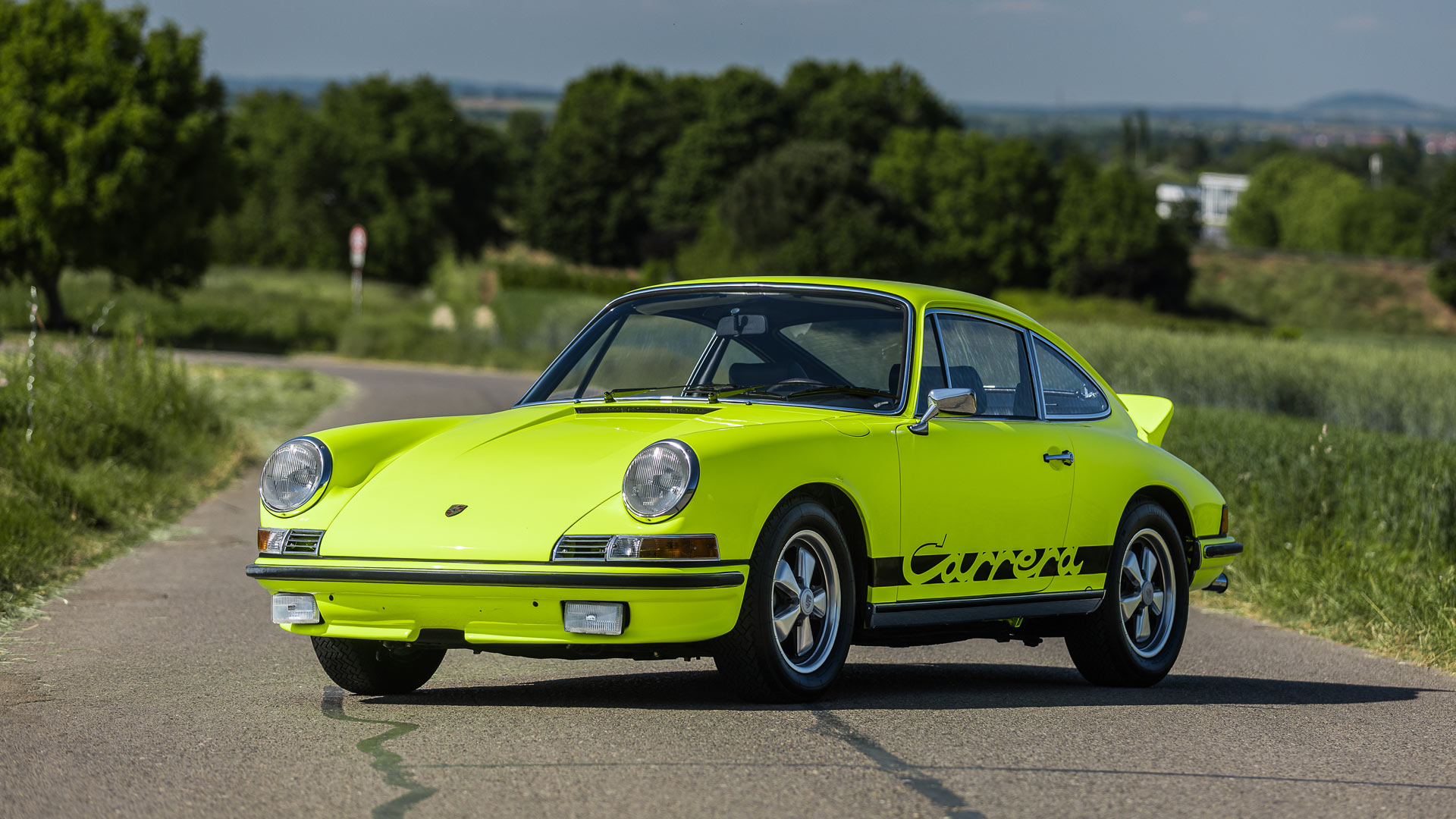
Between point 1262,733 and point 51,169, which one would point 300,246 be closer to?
point 51,169

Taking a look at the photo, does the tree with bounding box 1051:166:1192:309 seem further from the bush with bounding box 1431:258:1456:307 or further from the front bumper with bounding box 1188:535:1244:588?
the front bumper with bounding box 1188:535:1244:588

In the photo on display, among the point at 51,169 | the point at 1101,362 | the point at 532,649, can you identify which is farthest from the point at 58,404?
the point at 51,169

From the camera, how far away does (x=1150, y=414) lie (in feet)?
28.8

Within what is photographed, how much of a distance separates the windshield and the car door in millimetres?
225

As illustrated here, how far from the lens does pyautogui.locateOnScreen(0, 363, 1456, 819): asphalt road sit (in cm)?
496

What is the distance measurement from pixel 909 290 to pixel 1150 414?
1.91 meters

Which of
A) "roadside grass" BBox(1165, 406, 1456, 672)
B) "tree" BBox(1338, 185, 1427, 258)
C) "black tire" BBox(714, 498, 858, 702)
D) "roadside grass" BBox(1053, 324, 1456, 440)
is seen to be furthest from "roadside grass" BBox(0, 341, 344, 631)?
"tree" BBox(1338, 185, 1427, 258)

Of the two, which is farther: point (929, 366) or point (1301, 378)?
point (1301, 378)

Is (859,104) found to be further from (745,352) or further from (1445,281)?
(745,352)

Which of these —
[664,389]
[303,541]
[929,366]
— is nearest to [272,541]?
[303,541]

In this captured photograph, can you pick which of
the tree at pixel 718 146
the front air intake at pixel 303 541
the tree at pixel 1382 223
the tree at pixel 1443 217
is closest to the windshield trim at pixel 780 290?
the front air intake at pixel 303 541

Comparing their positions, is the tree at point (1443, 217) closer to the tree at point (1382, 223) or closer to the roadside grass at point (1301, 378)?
the tree at point (1382, 223)

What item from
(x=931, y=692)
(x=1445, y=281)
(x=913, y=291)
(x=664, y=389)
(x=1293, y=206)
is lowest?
(x=1445, y=281)

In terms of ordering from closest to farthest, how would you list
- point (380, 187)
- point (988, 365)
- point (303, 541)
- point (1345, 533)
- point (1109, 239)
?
point (303, 541) < point (988, 365) < point (1345, 533) < point (380, 187) < point (1109, 239)
